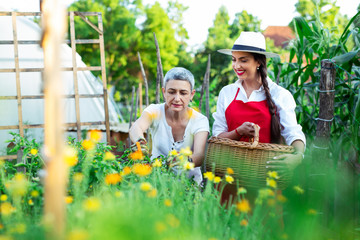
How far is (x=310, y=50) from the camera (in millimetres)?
3293

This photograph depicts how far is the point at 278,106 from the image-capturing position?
80.5 inches

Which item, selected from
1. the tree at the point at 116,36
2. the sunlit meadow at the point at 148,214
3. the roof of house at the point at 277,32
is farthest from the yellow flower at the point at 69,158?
the roof of house at the point at 277,32

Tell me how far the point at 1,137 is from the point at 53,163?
209 inches

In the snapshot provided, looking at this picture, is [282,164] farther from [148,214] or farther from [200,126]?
[148,214]

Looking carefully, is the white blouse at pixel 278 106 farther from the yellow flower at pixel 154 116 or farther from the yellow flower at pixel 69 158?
the yellow flower at pixel 69 158

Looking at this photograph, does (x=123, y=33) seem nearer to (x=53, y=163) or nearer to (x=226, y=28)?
(x=226, y=28)

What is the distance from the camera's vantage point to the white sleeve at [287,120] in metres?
1.97

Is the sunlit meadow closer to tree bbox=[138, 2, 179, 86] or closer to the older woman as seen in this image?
the older woman

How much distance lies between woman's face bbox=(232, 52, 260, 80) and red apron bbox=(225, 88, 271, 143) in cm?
15

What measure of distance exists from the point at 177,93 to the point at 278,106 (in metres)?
0.54

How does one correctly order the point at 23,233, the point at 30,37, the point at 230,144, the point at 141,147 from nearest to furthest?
the point at 23,233 < the point at 230,144 < the point at 141,147 < the point at 30,37

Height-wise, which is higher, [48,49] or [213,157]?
[48,49]

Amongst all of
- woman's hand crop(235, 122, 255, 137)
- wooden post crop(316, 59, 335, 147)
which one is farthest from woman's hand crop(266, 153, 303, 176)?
wooden post crop(316, 59, 335, 147)

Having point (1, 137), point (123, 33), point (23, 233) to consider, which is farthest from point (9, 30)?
point (123, 33)
